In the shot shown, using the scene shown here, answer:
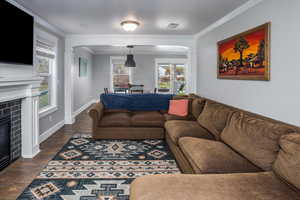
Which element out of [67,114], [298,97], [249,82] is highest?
[249,82]

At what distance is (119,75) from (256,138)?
8349 mm

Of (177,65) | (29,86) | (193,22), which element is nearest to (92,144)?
(29,86)

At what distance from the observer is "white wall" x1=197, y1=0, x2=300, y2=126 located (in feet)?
7.55

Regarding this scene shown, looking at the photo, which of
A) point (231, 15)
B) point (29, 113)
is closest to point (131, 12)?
point (231, 15)

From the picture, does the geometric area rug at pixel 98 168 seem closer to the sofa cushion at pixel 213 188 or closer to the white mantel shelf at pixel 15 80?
the sofa cushion at pixel 213 188

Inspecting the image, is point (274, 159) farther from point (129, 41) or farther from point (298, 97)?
point (129, 41)

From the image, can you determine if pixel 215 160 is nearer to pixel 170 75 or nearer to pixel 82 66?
pixel 82 66

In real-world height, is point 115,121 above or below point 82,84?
below

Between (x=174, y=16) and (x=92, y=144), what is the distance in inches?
110

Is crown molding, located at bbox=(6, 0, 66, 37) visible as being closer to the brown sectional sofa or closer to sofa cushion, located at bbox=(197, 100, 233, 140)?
the brown sectional sofa

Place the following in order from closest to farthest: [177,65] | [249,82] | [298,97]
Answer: [298,97], [249,82], [177,65]

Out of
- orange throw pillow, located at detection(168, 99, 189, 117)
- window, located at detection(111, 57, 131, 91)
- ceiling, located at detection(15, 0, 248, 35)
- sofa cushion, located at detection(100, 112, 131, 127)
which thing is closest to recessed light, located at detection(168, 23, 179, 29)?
ceiling, located at detection(15, 0, 248, 35)

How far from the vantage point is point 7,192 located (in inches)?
95.0

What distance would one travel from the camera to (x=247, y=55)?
125 inches
